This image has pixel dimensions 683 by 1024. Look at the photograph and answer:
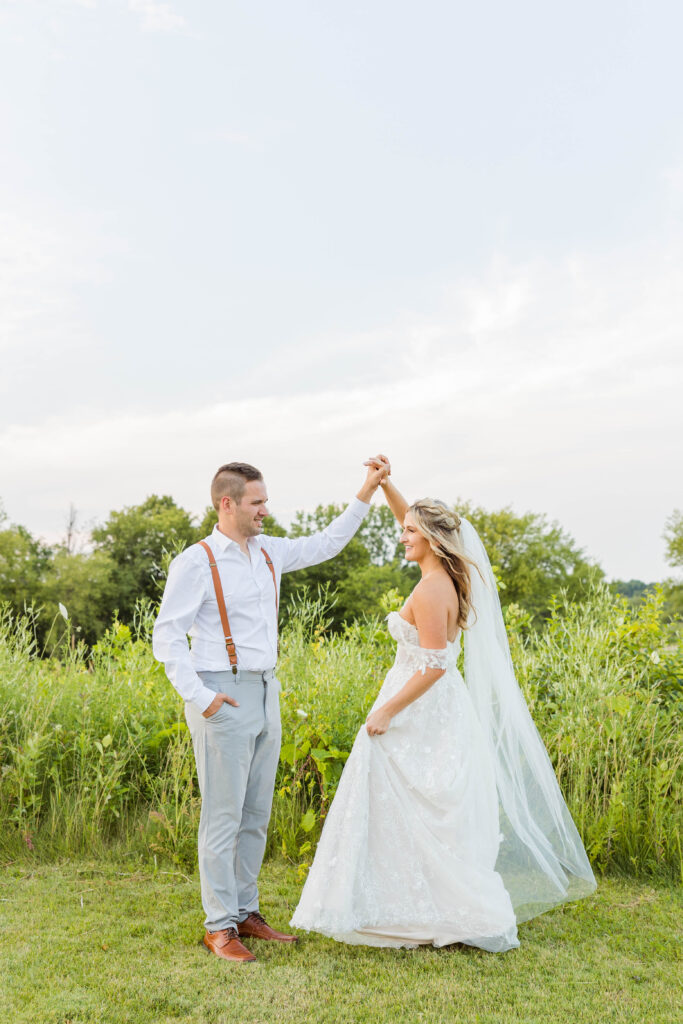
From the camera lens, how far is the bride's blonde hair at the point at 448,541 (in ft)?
12.8

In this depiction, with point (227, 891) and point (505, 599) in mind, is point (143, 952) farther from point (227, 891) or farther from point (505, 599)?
point (505, 599)

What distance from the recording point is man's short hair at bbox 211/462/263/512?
3959 millimetres

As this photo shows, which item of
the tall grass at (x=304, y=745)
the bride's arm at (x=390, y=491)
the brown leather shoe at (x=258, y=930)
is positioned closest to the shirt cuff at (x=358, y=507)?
the bride's arm at (x=390, y=491)

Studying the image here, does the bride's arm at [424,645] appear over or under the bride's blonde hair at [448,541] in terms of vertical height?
under

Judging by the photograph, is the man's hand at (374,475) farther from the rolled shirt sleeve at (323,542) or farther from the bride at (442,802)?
the bride at (442,802)

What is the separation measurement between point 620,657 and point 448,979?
346 cm

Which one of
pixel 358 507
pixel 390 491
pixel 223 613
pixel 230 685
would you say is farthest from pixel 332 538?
pixel 230 685

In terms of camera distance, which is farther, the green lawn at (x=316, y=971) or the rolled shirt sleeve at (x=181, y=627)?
the rolled shirt sleeve at (x=181, y=627)

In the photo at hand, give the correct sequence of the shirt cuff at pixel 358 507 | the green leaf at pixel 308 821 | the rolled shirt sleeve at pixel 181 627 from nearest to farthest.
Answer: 1. the rolled shirt sleeve at pixel 181 627
2. the shirt cuff at pixel 358 507
3. the green leaf at pixel 308 821

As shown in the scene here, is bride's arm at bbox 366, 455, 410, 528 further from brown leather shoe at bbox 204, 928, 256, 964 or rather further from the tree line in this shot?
the tree line

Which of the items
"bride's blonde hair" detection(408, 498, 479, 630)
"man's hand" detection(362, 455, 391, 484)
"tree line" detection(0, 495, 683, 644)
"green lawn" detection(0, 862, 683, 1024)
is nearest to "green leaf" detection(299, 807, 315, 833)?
"green lawn" detection(0, 862, 683, 1024)

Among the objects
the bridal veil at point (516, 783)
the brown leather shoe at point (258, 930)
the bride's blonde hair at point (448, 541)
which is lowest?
the brown leather shoe at point (258, 930)

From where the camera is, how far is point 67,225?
13.2 meters

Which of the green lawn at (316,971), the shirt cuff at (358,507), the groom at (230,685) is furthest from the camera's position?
the shirt cuff at (358,507)
